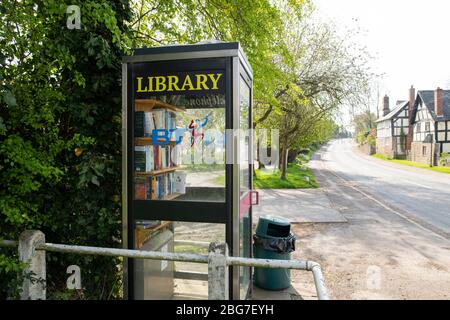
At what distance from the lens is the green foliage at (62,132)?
9.40 feet

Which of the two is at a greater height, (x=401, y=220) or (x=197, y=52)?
(x=197, y=52)

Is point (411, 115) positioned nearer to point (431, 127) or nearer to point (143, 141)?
point (431, 127)

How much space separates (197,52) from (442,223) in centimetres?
950

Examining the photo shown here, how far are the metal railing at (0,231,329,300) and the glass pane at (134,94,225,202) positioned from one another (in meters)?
0.90

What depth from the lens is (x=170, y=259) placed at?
Result: 2465 millimetres

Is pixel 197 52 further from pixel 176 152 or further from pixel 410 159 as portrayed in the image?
pixel 410 159

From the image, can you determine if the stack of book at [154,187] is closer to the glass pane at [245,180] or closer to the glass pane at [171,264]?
the glass pane at [171,264]

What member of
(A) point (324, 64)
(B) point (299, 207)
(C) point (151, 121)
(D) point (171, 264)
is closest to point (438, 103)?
(A) point (324, 64)

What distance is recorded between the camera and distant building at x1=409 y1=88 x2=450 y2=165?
30953 mm

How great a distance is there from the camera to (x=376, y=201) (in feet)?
42.5

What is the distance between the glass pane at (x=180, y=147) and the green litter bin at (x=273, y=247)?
1.72 metres

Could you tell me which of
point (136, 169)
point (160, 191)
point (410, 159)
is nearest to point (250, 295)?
point (160, 191)

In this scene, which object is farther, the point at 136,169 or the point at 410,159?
the point at 410,159

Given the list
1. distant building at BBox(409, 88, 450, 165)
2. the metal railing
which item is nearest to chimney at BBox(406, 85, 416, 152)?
distant building at BBox(409, 88, 450, 165)
